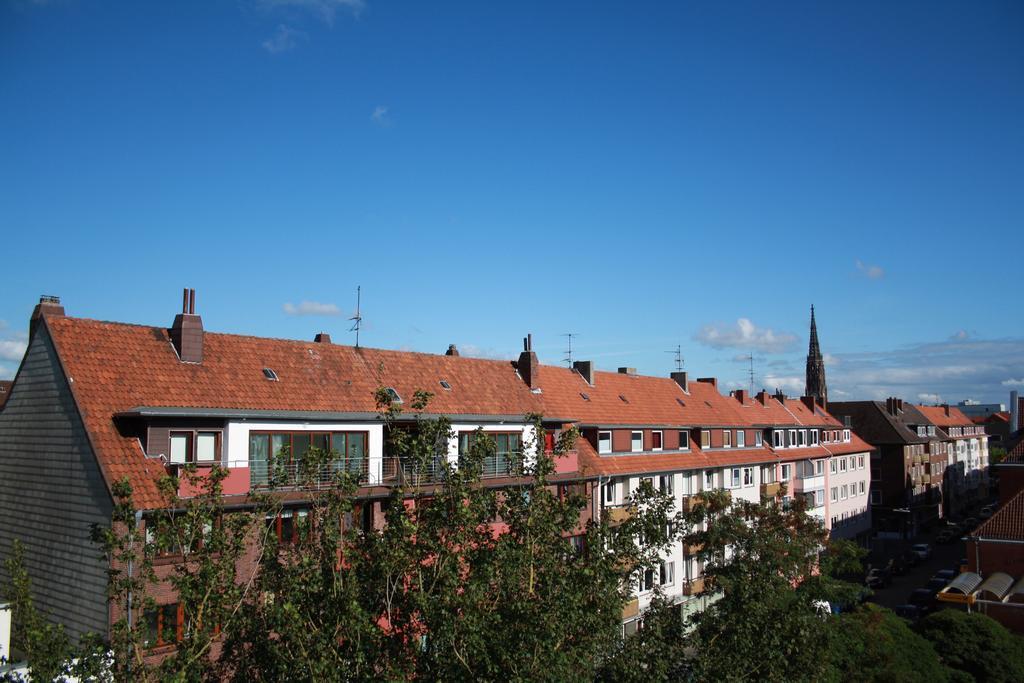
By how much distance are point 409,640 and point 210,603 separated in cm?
302

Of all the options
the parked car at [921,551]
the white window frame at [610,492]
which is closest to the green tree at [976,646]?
the white window frame at [610,492]

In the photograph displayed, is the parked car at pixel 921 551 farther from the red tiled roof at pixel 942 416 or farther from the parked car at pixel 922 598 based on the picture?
the red tiled roof at pixel 942 416

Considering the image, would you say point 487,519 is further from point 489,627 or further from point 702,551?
point 702,551

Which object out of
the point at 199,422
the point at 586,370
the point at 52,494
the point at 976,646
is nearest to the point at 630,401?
the point at 586,370

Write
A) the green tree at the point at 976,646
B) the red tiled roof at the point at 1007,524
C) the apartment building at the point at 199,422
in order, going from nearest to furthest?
the apartment building at the point at 199,422 → the green tree at the point at 976,646 → the red tiled roof at the point at 1007,524

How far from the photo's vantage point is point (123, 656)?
11.5 meters

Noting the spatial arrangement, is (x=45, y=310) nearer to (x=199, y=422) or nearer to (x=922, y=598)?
(x=199, y=422)

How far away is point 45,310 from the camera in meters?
25.0

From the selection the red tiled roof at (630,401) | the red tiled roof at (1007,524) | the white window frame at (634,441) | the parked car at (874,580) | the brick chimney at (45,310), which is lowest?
the parked car at (874,580)

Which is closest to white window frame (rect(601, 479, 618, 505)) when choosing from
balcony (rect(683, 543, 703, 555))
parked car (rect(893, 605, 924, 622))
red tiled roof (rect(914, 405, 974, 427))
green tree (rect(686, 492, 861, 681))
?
green tree (rect(686, 492, 861, 681))

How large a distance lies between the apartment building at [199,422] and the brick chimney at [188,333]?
0.12 feet

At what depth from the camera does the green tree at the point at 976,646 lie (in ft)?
107

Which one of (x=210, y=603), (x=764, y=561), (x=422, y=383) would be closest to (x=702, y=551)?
(x=764, y=561)

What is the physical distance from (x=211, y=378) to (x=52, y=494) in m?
5.54
